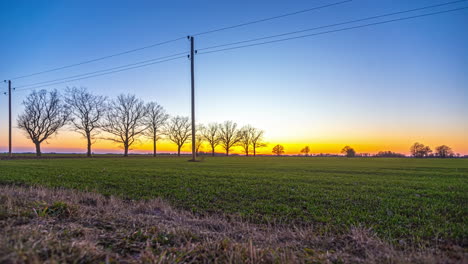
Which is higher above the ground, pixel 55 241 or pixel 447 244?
pixel 55 241

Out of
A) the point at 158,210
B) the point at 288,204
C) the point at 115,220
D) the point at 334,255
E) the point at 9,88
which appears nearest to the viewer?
the point at 334,255

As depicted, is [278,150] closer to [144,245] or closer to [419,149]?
[419,149]

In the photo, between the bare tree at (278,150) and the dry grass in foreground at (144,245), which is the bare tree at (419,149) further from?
the dry grass in foreground at (144,245)

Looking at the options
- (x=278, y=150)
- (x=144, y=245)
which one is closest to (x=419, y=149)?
(x=278, y=150)

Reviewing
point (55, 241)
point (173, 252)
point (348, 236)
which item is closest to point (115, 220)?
point (55, 241)

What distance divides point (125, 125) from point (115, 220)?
63864mm

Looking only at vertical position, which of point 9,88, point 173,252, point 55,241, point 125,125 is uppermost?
point 9,88

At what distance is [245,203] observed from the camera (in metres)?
8.59

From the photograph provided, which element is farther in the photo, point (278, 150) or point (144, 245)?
point (278, 150)

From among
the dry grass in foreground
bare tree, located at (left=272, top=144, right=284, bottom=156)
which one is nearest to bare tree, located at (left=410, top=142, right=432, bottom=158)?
bare tree, located at (left=272, top=144, right=284, bottom=156)

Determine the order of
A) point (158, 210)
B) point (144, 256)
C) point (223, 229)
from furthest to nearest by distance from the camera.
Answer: point (158, 210) < point (223, 229) < point (144, 256)

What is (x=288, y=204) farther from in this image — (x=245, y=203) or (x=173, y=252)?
(x=173, y=252)

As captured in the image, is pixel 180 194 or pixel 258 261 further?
pixel 180 194

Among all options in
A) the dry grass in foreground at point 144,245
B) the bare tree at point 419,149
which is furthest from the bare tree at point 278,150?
the dry grass in foreground at point 144,245
